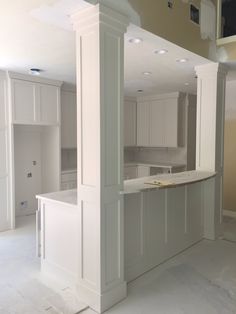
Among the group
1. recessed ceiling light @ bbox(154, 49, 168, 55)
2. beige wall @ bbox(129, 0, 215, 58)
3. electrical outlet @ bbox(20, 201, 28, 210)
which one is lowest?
electrical outlet @ bbox(20, 201, 28, 210)

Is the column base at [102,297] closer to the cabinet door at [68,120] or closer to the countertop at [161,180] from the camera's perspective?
the countertop at [161,180]

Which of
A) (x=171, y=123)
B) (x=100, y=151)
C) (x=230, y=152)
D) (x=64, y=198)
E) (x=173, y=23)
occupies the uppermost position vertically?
(x=173, y=23)

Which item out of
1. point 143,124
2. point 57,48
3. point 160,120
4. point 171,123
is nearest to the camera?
point 57,48

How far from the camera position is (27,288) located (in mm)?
2703

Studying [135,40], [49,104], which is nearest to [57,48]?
[135,40]

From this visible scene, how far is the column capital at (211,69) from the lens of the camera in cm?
377

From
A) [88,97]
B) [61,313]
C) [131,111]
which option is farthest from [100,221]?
[131,111]

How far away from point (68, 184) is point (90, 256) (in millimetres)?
3006

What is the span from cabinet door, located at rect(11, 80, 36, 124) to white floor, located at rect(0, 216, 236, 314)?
6.55 ft

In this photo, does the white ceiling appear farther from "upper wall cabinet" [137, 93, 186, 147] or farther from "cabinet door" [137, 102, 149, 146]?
"cabinet door" [137, 102, 149, 146]

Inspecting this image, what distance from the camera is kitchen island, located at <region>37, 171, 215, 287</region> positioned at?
267 centimetres

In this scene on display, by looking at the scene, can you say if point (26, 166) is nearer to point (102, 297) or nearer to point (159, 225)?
point (159, 225)

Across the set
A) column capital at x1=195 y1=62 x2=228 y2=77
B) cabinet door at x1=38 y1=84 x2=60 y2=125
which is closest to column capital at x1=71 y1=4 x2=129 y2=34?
column capital at x1=195 y1=62 x2=228 y2=77

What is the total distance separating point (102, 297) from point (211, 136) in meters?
2.61
